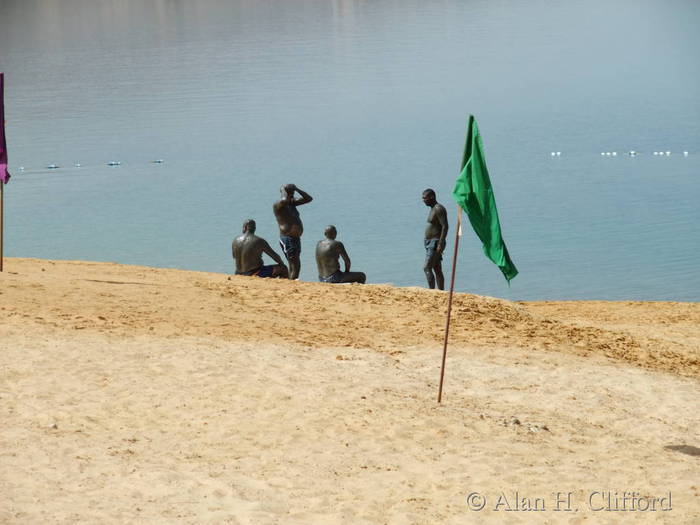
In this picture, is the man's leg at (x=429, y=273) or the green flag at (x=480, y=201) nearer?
the green flag at (x=480, y=201)

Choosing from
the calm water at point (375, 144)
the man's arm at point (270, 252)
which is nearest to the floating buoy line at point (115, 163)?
the calm water at point (375, 144)

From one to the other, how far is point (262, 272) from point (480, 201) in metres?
8.27

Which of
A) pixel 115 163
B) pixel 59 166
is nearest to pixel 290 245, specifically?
pixel 59 166

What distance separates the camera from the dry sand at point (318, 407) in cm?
1130

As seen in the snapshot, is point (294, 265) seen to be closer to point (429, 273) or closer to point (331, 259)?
point (331, 259)

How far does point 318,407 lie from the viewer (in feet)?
45.2

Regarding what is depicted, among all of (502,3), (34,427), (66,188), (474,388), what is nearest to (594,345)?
(474,388)

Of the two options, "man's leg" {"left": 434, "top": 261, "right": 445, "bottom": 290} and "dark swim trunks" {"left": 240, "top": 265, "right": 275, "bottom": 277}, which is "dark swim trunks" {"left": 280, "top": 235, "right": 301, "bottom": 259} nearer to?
"dark swim trunks" {"left": 240, "top": 265, "right": 275, "bottom": 277}

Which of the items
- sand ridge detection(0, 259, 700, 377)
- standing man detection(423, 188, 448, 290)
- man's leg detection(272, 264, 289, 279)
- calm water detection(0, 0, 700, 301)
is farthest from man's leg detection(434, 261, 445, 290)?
calm water detection(0, 0, 700, 301)

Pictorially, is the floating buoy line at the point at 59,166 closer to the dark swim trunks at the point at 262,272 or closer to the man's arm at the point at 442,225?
the dark swim trunks at the point at 262,272

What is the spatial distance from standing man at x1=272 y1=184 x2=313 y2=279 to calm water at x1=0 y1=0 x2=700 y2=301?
6.61m

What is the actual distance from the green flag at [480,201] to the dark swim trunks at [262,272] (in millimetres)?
8107

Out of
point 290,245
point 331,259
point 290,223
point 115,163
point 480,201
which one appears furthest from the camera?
point 115,163

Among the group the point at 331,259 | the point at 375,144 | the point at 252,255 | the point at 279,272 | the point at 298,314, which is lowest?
the point at 298,314
